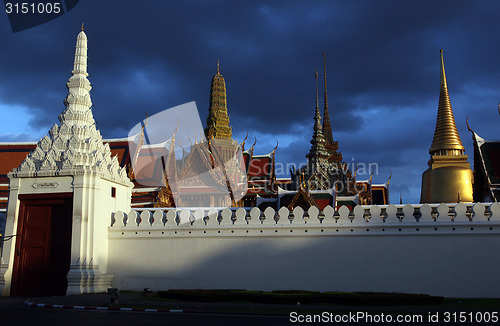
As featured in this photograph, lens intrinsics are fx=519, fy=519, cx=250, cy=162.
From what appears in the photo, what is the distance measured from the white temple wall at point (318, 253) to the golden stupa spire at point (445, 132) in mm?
20855

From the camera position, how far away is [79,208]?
14977 mm

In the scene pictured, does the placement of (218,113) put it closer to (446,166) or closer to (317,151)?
(317,151)

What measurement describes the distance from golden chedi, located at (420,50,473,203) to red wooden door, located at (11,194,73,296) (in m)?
22.4

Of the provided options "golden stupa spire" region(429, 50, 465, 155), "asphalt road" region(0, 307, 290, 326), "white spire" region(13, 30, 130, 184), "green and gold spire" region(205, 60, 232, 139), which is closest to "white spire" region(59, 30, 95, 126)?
"white spire" region(13, 30, 130, 184)

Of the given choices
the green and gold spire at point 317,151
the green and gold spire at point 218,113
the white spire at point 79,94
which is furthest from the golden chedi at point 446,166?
the white spire at point 79,94

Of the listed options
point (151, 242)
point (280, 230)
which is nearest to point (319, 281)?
point (280, 230)

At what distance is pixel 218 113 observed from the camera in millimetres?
46906

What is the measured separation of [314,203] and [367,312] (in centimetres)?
1672

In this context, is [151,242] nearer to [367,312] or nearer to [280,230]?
[280,230]

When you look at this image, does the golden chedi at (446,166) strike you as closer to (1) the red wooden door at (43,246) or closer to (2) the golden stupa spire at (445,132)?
(2) the golden stupa spire at (445,132)

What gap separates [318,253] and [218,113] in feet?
110

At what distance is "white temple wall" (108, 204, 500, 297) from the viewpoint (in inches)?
535

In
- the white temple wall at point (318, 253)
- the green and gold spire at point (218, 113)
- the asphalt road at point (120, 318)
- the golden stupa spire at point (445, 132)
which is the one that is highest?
the green and gold spire at point (218, 113)

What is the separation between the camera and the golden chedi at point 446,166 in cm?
3134
